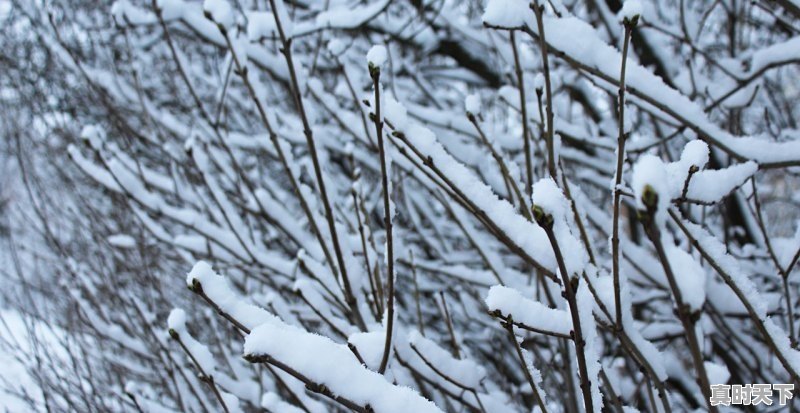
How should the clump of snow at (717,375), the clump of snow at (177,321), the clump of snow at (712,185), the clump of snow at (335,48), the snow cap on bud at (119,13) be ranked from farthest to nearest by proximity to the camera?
the snow cap on bud at (119,13)
the clump of snow at (335,48)
the clump of snow at (177,321)
the clump of snow at (717,375)
the clump of snow at (712,185)

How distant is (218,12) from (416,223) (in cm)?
167

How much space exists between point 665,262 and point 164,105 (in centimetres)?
521

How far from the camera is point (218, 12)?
5.02 ft

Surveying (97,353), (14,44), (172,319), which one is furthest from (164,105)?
(172,319)

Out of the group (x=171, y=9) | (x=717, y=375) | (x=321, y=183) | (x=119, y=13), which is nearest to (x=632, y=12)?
(x=717, y=375)

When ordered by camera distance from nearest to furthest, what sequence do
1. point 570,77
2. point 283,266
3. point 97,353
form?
1. point 283,266
2. point 97,353
3. point 570,77

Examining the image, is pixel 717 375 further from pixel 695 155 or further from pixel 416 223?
pixel 416 223

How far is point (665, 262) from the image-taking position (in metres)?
0.61

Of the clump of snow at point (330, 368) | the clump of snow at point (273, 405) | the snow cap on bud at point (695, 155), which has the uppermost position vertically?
the snow cap on bud at point (695, 155)

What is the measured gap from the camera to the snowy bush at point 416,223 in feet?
2.90

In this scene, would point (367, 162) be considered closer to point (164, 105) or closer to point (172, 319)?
point (172, 319)

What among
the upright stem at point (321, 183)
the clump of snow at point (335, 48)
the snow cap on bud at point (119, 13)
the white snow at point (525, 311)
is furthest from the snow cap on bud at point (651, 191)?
the snow cap on bud at point (119, 13)

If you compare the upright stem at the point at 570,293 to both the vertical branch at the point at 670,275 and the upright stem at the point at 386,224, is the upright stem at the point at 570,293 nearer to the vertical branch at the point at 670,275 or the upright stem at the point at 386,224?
the vertical branch at the point at 670,275

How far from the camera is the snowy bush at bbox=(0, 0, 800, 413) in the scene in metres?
0.88
